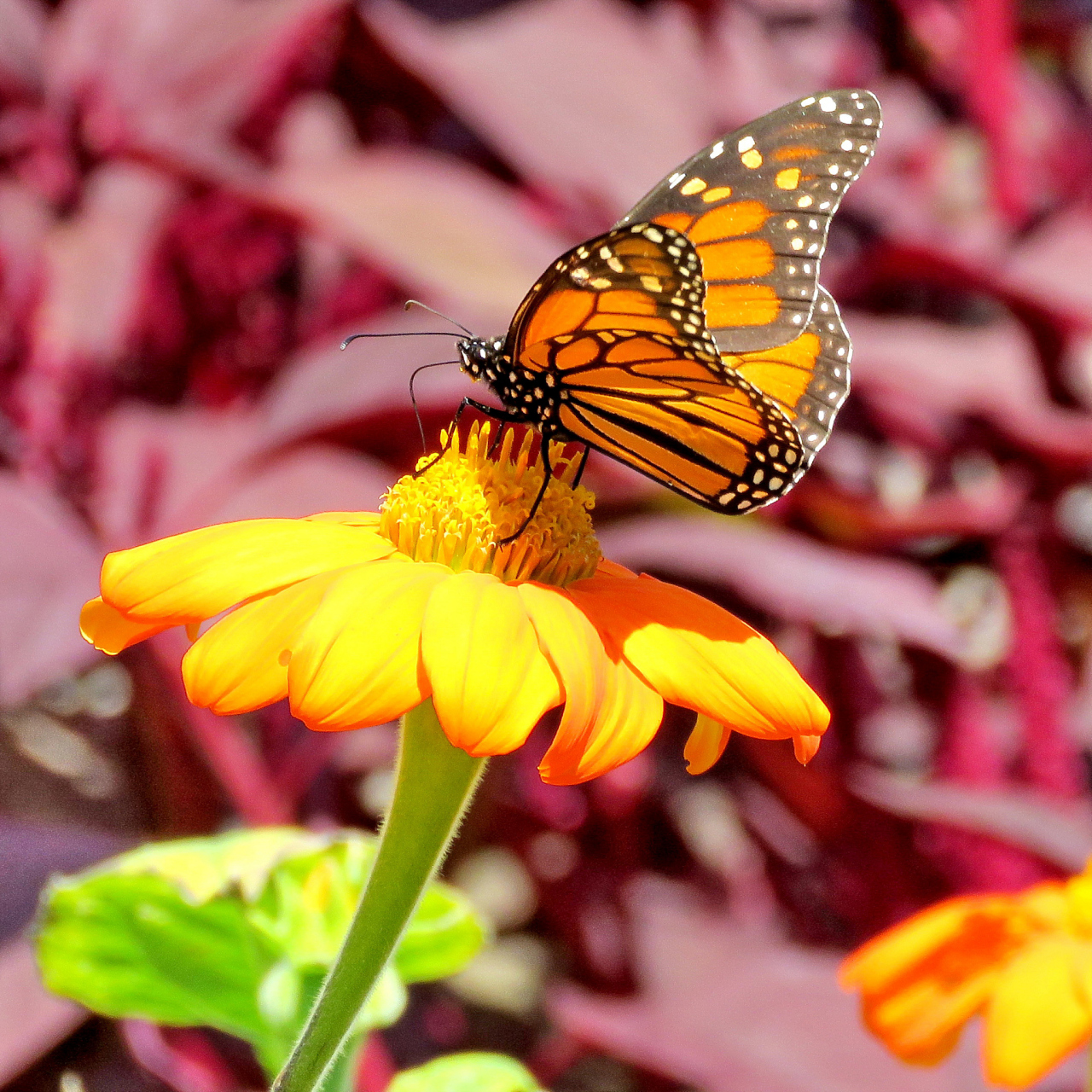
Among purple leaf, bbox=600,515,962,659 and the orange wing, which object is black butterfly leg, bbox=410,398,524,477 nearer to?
the orange wing

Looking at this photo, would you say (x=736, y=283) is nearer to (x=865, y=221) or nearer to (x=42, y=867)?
(x=42, y=867)

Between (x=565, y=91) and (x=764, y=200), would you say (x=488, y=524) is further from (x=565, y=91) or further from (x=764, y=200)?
(x=565, y=91)

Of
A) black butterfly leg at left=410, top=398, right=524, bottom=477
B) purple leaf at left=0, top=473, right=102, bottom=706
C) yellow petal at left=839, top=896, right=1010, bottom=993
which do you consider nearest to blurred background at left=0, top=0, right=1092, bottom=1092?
Answer: purple leaf at left=0, top=473, right=102, bottom=706

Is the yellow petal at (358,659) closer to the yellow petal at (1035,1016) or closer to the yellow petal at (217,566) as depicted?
the yellow petal at (217,566)

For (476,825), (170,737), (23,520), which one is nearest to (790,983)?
(476,825)

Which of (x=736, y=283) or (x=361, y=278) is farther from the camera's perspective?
(x=361, y=278)

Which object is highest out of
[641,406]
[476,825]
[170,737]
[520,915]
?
[641,406]

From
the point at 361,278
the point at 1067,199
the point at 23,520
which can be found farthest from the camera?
the point at 1067,199
